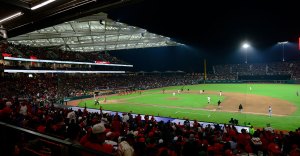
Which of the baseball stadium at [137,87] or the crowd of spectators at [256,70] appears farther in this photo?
the crowd of spectators at [256,70]

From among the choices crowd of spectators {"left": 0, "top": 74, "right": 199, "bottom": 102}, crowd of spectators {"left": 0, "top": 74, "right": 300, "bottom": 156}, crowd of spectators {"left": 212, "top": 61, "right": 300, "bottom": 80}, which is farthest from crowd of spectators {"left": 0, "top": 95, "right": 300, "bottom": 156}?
crowd of spectators {"left": 212, "top": 61, "right": 300, "bottom": 80}

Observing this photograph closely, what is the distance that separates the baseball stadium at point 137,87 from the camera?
6949 mm

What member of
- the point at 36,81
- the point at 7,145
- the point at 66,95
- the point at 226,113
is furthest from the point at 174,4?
the point at 36,81

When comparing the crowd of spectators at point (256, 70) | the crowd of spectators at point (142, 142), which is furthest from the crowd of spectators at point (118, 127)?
the crowd of spectators at point (256, 70)

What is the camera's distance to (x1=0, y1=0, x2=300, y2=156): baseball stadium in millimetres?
6949

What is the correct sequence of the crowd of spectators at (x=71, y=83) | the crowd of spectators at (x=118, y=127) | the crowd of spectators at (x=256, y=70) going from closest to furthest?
the crowd of spectators at (x=118, y=127), the crowd of spectators at (x=71, y=83), the crowd of spectators at (x=256, y=70)

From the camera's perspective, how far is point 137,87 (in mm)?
68875

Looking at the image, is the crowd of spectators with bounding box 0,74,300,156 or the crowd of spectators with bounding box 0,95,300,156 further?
the crowd of spectators with bounding box 0,74,300,156

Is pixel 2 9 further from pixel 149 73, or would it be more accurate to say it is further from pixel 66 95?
pixel 149 73

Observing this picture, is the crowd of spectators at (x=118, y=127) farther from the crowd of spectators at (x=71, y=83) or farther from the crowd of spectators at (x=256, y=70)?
the crowd of spectators at (x=256, y=70)

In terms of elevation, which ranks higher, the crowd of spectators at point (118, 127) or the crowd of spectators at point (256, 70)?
the crowd of spectators at point (256, 70)

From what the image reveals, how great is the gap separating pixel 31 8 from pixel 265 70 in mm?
83303

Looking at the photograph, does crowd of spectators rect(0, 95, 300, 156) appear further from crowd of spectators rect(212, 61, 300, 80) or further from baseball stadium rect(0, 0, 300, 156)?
crowd of spectators rect(212, 61, 300, 80)

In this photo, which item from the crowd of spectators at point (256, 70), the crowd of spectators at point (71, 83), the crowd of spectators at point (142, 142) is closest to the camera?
the crowd of spectators at point (142, 142)
